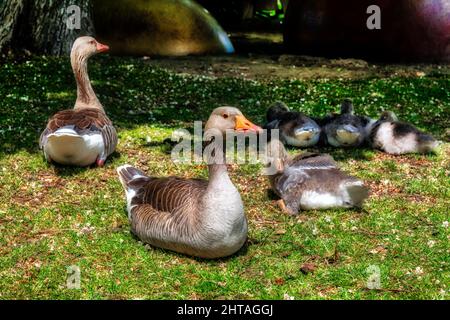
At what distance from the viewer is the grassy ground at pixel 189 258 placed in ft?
19.3

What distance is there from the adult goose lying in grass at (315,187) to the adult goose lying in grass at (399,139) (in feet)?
6.82

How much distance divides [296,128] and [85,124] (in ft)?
9.65

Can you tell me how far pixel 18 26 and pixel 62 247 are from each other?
8.55 m

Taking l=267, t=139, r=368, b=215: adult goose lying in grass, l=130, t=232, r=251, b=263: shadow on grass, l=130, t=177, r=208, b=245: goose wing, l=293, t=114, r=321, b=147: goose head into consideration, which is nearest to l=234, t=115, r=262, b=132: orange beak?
l=130, t=177, r=208, b=245: goose wing

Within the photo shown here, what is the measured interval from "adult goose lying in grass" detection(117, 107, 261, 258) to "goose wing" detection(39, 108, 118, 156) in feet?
6.74

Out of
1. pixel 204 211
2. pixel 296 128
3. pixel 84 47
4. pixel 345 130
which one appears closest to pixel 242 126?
pixel 204 211

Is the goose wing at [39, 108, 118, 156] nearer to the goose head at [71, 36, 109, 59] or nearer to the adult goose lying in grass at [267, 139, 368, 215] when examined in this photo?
the goose head at [71, 36, 109, 59]

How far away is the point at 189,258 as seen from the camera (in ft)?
20.8

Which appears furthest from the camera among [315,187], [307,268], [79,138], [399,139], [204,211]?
[399,139]

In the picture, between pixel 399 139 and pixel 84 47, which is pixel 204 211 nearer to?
pixel 399 139

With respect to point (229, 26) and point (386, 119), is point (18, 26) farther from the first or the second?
point (229, 26)

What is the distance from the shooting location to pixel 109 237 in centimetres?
688

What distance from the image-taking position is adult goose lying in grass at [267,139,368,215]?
7434mm

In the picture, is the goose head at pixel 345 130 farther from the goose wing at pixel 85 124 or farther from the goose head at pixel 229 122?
the goose head at pixel 229 122
